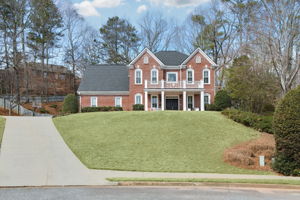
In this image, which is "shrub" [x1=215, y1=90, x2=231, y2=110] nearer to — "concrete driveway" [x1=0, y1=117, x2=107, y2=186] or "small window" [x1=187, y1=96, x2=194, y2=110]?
"small window" [x1=187, y1=96, x2=194, y2=110]

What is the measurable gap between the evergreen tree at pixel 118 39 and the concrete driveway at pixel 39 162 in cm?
3565

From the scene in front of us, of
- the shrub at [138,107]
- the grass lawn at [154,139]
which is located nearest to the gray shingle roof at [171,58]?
the shrub at [138,107]

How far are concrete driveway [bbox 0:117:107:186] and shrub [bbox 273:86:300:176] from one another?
7253mm

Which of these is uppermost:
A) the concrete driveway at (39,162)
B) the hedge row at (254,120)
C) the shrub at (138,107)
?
the shrub at (138,107)

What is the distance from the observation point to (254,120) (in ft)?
61.6

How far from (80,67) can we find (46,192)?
46462 millimetres

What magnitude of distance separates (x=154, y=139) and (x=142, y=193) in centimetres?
769

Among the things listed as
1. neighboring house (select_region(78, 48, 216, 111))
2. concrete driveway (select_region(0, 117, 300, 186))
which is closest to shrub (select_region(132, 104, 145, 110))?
neighboring house (select_region(78, 48, 216, 111))

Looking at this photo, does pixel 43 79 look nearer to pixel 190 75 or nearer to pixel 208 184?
pixel 190 75

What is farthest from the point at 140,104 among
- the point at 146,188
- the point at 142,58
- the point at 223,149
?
the point at 146,188

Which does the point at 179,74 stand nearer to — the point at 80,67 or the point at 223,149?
the point at 223,149

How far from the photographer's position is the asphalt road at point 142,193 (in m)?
7.28

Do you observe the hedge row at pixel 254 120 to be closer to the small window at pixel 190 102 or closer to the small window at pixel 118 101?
the small window at pixel 190 102

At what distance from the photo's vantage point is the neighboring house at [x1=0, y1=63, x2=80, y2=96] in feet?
136
